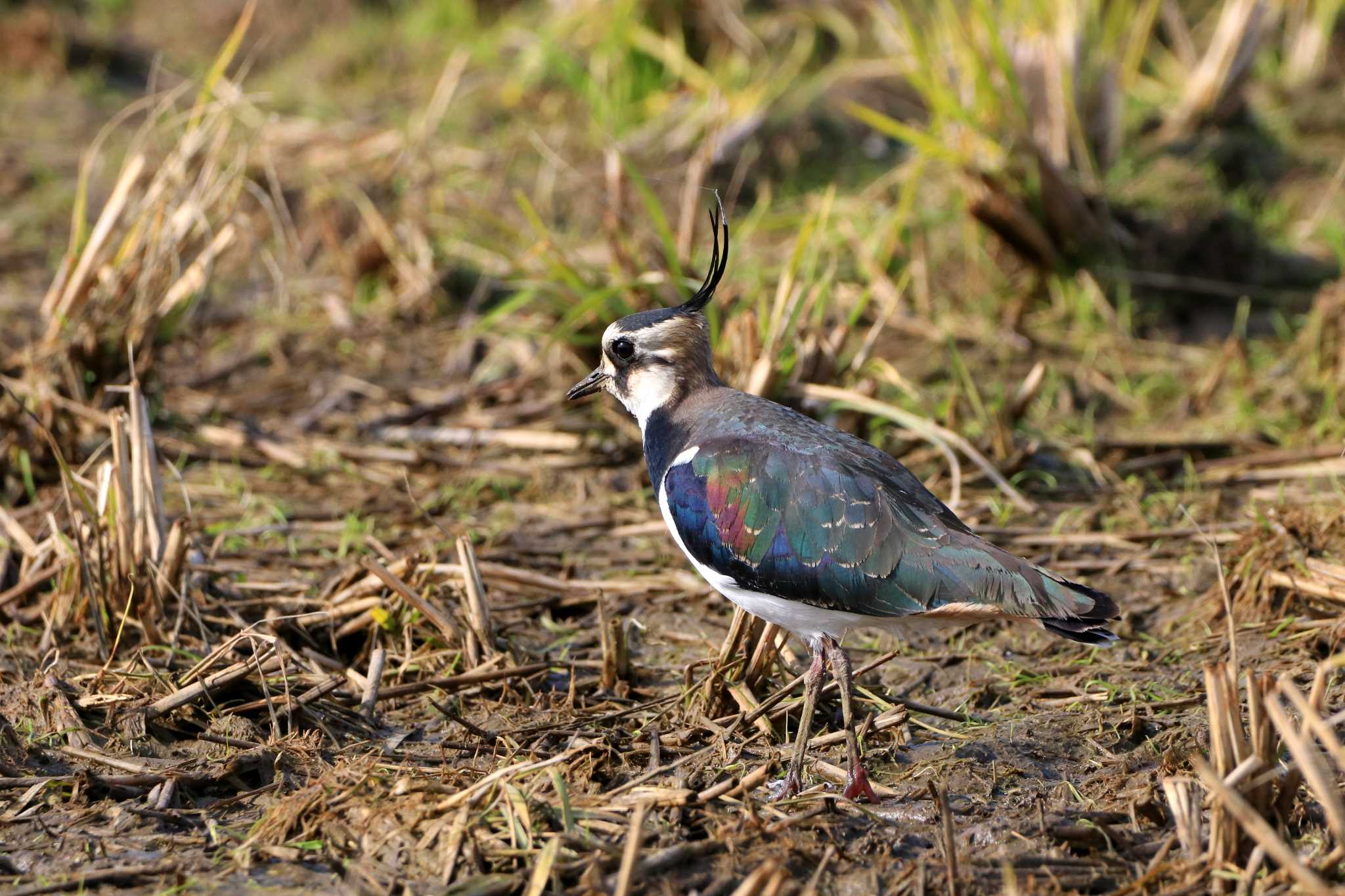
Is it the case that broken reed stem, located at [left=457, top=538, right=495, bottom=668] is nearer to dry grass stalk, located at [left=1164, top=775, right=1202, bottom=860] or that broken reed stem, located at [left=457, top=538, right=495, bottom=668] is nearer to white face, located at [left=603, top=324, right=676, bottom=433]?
white face, located at [left=603, top=324, right=676, bottom=433]

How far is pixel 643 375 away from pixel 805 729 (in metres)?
1.37

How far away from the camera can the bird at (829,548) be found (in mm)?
3820

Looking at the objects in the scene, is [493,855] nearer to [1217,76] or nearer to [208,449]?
[208,449]

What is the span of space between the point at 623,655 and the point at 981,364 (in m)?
3.05

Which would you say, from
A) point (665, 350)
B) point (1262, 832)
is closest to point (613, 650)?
point (665, 350)

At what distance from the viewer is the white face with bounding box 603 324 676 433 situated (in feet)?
15.2

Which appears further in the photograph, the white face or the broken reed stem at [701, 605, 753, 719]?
the white face

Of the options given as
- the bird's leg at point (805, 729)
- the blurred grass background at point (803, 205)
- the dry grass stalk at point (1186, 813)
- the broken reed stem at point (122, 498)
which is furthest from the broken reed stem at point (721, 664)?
the broken reed stem at point (122, 498)

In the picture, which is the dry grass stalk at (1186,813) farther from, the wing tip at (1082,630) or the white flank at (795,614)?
the white flank at (795,614)

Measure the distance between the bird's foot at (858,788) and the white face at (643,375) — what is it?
1421 mm

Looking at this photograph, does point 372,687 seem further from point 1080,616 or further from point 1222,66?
point 1222,66

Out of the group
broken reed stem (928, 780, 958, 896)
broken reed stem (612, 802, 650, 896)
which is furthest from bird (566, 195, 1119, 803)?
broken reed stem (612, 802, 650, 896)

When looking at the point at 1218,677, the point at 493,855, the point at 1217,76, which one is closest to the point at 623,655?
the point at 493,855

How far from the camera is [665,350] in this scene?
182 inches
